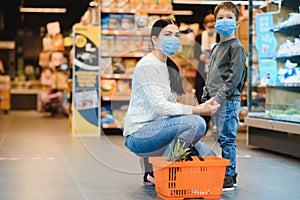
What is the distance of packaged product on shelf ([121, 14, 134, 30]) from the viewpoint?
8969 millimetres

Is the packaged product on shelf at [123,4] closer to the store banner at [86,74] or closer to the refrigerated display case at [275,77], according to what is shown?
the store banner at [86,74]

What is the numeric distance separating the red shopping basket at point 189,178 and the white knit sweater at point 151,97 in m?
0.30

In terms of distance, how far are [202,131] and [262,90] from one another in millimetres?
3438

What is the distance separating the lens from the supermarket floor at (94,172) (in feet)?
13.6

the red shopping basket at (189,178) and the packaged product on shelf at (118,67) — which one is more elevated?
the packaged product on shelf at (118,67)

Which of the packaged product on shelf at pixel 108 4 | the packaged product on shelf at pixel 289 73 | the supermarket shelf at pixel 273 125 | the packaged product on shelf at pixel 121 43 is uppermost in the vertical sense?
the packaged product on shelf at pixel 108 4

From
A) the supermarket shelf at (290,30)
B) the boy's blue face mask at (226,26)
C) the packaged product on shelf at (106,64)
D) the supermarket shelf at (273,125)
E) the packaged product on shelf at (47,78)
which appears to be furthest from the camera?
the packaged product on shelf at (47,78)

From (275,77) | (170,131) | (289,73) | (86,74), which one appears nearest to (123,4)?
(86,74)

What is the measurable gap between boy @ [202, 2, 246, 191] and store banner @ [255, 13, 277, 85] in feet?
8.06

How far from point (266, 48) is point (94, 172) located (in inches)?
115

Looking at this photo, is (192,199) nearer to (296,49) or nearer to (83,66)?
(296,49)

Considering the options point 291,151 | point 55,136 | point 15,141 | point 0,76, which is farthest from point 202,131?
point 0,76

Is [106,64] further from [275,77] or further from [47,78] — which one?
[47,78]

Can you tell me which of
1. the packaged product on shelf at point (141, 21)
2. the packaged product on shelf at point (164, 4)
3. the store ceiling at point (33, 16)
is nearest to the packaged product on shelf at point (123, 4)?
the packaged product on shelf at point (141, 21)
